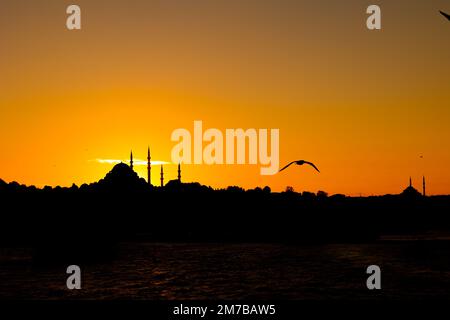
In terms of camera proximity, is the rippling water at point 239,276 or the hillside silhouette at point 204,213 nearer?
the rippling water at point 239,276

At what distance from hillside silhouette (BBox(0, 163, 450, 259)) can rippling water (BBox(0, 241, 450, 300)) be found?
148 ft

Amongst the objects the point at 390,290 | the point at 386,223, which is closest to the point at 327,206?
the point at 386,223

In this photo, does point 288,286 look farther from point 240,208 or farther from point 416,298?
point 240,208

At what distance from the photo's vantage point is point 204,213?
6663 inches

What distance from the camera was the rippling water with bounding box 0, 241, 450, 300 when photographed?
49.8 meters

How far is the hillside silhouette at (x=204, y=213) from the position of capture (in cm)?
14300

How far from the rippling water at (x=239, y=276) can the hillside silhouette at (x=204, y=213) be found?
45.1 m

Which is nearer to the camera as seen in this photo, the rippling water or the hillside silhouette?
the rippling water

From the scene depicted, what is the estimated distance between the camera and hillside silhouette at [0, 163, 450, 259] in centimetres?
14300

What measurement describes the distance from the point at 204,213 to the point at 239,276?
107186 millimetres

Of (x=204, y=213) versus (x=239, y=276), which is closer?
(x=239, y=276)

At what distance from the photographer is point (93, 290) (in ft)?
169

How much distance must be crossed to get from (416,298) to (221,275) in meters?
22.0
